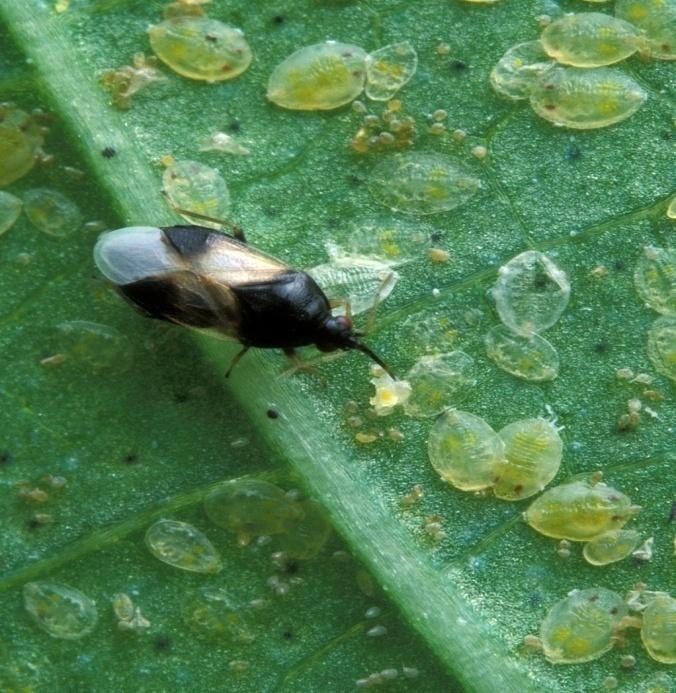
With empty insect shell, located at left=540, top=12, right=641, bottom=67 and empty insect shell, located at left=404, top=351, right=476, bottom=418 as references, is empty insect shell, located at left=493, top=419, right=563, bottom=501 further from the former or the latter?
empty insect shell, located at left=540, top=12, right=641, bottom=67

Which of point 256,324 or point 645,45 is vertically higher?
point 645,45

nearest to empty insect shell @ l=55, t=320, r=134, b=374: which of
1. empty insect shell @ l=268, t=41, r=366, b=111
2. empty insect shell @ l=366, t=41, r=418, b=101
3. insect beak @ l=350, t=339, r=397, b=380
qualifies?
insect beak @ l=350, t=339, r=397, b=380

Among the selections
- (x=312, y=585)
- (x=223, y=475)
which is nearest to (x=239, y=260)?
(x=223, y=475)

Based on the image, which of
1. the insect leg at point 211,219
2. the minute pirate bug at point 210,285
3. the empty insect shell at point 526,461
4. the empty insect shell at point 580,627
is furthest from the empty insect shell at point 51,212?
the empty insect shell at point 580,627

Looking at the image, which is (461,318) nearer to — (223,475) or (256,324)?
(256,324)

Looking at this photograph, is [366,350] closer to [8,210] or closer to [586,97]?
[586,97]

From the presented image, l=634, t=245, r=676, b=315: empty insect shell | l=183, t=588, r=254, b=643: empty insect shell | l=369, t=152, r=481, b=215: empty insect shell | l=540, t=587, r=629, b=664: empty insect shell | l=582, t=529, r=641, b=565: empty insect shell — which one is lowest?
l=183, t=588, r=254, b=643: empty insect shell
